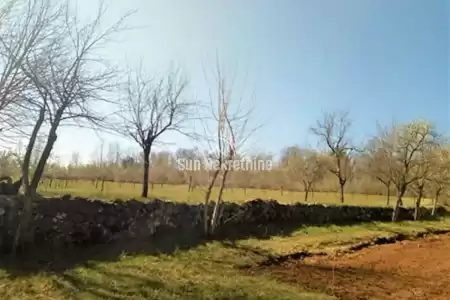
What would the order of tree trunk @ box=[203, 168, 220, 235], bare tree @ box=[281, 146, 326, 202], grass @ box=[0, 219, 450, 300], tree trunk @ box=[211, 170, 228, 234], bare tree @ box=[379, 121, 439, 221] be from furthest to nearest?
bare tree @ box=[281, 146, 326, 202] → bare tree @ box=[379, 121, 439, 221] → tree trunk @ box=[211, 170, 228, 234] → tree trunk @ box=[203, 168, 220, 235] → grass @ box=[0, 219, 450, 300]

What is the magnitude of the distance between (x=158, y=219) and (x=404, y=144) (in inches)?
791

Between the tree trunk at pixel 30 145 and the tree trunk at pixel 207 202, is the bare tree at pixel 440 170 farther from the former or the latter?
the tree trunk at pixel 30 145

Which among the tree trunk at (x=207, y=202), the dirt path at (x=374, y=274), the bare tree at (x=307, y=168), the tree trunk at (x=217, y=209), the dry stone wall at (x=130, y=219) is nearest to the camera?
the dirt path at (x=374, y=274)

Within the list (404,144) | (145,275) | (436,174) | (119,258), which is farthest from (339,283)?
(436,174)

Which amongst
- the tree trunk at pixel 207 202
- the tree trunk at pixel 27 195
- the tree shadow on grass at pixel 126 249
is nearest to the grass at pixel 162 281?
the tree shadow on grass at pixel 126 249

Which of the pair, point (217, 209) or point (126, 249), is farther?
point (217, 209)

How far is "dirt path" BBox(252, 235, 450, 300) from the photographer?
7.88 m

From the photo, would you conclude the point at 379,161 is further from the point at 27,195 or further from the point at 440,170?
the point at 27,195

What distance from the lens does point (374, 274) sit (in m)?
9.67

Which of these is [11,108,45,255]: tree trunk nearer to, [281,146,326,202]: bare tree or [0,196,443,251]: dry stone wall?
[0,196,443,251]: dry stone wall

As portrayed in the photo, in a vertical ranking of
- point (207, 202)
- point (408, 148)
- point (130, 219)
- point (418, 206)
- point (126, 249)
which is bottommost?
point (126, 249)

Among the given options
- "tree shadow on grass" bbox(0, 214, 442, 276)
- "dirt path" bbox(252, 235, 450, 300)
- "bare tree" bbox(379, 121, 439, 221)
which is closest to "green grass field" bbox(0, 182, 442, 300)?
"tree shadow on grass" bbox(0, 214, 442, 276)

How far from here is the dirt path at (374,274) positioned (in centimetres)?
788

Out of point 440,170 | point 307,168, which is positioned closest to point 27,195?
point 440,170
